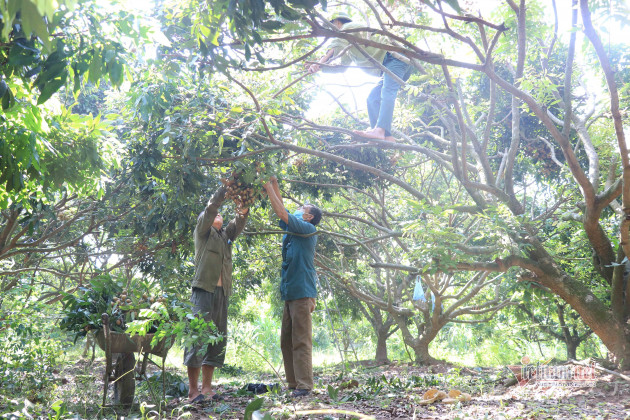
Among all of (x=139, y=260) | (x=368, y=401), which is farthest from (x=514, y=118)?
(x=139, y=260)

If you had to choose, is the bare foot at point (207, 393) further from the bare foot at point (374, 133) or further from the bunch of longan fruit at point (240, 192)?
the bare foot at point (374, 133)

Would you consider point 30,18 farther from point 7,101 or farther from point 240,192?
point 240,192

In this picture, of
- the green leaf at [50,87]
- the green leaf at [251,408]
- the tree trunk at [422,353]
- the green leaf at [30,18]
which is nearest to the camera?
the green leaf at [30,18]

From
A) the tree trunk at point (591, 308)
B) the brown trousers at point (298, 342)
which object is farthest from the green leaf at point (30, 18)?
the tree trunk at point (591, 308)

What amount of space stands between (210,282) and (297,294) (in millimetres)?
813

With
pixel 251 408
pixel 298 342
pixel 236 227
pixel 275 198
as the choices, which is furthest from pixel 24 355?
pixel 251 408

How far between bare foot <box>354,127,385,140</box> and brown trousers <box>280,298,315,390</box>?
66.0 inches

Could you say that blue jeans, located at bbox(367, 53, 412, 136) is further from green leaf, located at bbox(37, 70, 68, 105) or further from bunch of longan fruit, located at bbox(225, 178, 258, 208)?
green leaf, located at bbox(37, 70, 68, 105)

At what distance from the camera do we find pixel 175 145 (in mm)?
4320

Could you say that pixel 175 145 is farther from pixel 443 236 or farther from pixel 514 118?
pixel 514 118

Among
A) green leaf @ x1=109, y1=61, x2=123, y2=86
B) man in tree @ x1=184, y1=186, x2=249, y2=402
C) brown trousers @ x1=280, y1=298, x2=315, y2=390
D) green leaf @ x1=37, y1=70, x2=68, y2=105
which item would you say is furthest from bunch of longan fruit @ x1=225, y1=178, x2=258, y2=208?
green leaf @ x1=37, y1=70, x2=68, y2=105

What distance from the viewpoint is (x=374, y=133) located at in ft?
15.7

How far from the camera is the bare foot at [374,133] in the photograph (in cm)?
469

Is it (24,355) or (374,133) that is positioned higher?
(374,133)
